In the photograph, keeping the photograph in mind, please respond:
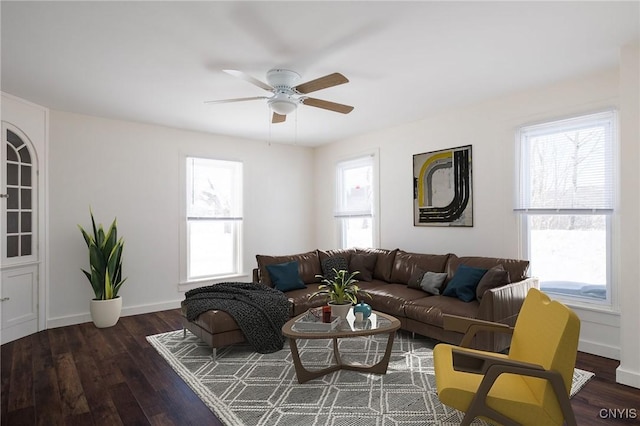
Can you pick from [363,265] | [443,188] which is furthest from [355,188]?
[443,188]

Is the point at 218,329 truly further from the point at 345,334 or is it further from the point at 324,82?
the point at 324,82

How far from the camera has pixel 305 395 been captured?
2678 millimetres

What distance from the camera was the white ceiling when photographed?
2.36 m

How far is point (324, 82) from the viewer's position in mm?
2879

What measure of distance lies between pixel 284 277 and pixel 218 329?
1.29 meters

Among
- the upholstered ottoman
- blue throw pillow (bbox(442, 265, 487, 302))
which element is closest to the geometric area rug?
the upholstered ottoman

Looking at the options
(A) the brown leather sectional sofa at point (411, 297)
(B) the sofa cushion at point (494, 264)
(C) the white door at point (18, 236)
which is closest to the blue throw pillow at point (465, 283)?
(A) the brown leather sectional sofa at point (411, 297)

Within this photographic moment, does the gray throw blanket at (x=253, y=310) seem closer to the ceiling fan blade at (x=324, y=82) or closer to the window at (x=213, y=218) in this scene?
the window at (x=213, y=218)

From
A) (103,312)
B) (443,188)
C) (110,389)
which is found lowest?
(110,389)

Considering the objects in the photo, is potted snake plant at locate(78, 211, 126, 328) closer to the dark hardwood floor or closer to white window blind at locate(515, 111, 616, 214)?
the dark hardwood floor

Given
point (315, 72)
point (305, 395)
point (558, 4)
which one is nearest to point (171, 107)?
point (315, 72)

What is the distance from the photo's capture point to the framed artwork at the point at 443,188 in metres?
4.48

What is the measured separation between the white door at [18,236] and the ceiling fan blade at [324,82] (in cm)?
340

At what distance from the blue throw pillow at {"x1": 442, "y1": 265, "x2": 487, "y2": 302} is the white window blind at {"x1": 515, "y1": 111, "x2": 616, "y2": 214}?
0.89 meters
